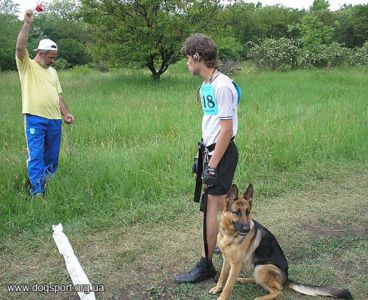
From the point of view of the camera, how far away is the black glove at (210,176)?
3.28m

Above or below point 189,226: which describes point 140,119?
above

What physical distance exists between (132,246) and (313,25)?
75.8 feet

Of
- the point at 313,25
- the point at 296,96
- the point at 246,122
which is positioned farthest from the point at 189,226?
the point at 313,25

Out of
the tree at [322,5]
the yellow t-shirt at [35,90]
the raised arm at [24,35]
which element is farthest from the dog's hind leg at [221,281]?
the tree at [322,5]

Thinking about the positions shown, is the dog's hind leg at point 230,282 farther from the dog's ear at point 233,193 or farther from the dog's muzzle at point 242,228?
the dog's ear at point 233,193

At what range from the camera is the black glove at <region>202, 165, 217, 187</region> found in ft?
10.8

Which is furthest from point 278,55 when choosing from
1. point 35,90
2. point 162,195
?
point 35,90

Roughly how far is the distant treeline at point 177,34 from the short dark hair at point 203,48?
12.1 meters

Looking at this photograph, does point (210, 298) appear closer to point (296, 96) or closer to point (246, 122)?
point (246, 122)

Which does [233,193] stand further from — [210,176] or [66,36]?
[66,36]

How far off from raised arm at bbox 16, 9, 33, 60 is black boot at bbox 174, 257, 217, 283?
3.14m

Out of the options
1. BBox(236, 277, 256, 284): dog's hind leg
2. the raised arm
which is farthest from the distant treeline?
BBox(236, 277, 256, 284): dog's hind leg

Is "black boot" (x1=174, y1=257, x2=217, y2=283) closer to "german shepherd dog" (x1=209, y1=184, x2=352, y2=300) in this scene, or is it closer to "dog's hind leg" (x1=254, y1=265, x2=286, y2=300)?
"german shepherd dog" (x1=209, y1=184, x2=352, y2=300)

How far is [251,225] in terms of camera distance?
3.31 metres
